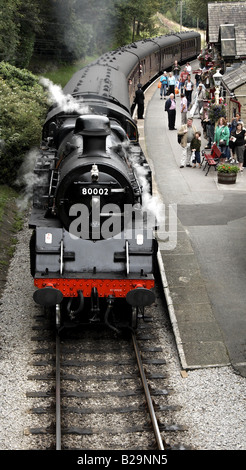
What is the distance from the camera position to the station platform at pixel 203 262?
32.3ft

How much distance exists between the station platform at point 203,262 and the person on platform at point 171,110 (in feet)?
10.6

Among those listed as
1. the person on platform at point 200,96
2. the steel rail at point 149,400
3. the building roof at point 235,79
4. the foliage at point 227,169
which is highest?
the building roof at point 235,79

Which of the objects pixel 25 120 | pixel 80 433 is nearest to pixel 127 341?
pixel 80 433

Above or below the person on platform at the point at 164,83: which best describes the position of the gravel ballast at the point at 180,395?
below

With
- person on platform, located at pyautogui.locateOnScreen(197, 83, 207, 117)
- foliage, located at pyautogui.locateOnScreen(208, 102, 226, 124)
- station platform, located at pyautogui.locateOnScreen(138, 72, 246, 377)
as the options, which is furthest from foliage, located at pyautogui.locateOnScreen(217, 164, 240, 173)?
person on platform, located at pyautogui.locateOnScreen(197, 83, 207, 117)

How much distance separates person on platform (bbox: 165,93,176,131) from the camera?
22.0 metres

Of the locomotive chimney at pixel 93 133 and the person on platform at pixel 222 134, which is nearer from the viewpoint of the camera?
the locomotive chimney at pixel 93 133

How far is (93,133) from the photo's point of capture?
32.1ft

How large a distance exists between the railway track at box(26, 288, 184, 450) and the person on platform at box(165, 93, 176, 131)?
12767 millimetres

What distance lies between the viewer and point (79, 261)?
31.8ft

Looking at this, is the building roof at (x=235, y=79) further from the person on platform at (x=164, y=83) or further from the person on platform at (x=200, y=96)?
the person on platform at (x=164, y=83)

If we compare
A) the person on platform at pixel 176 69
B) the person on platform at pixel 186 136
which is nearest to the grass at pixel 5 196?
the person on platform at pixel 186 136

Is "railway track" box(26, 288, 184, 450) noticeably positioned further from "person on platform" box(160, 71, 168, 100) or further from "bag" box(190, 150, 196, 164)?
"person on platform" box(160, 71, 168, 100)

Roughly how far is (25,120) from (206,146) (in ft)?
19.7
